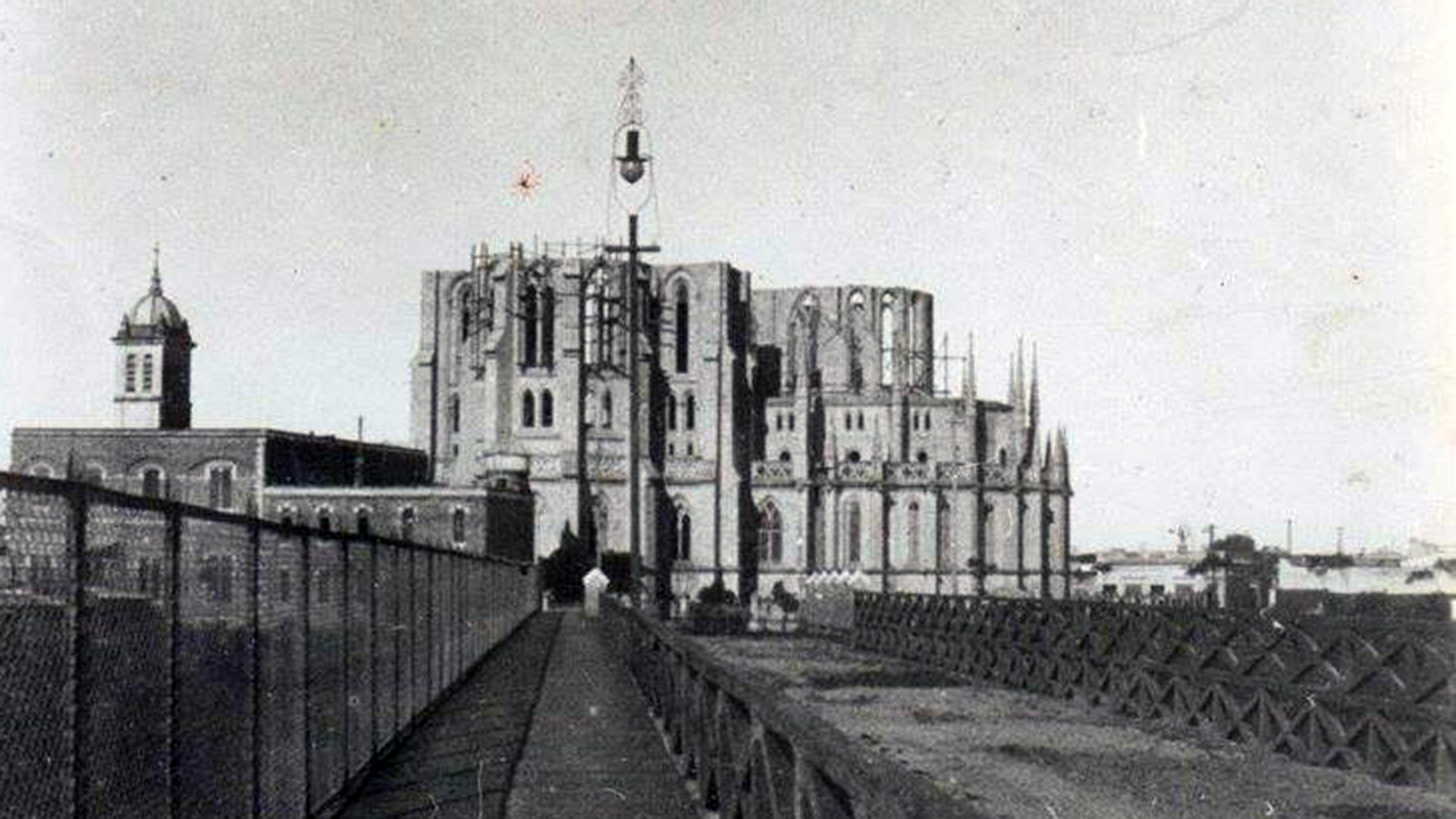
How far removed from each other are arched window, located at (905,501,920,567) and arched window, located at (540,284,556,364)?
70.7ft

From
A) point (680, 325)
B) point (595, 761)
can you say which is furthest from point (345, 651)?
point (680, 325)

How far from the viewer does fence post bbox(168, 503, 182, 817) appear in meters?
7.33

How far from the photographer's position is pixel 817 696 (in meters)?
29.2

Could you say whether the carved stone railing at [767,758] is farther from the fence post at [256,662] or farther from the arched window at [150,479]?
the arched window at [150,479]


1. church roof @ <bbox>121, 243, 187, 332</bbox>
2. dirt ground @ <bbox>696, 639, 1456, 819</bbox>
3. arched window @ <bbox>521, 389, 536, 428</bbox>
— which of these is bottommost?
dirt ground @ <bbox>696, 639, 1456, 819</bbox>

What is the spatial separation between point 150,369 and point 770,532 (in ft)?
110

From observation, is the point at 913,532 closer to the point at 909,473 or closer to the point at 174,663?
the point at 909,473

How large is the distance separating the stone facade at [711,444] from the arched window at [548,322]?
0.09 meters

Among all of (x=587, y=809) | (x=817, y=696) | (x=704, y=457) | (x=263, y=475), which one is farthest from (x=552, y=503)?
(x=587, y=809)

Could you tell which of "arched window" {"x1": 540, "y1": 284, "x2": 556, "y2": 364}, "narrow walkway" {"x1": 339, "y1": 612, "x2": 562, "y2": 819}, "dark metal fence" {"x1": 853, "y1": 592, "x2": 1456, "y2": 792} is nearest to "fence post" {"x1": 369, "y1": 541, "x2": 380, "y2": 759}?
"narrow walkway" {"x1": 339, "y1": 612, "x2": 562, "y2": 819}

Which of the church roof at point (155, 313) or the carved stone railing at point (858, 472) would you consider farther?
the carved stone railing at point (858, 472)

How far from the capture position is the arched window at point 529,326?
325 feet

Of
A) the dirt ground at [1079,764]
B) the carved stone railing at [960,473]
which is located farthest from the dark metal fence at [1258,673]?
the carved stone railing at [960,473]

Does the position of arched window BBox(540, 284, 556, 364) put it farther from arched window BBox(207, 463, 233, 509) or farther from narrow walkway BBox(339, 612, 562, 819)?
narrow walkway BBox(339, 612, 562, 819)
